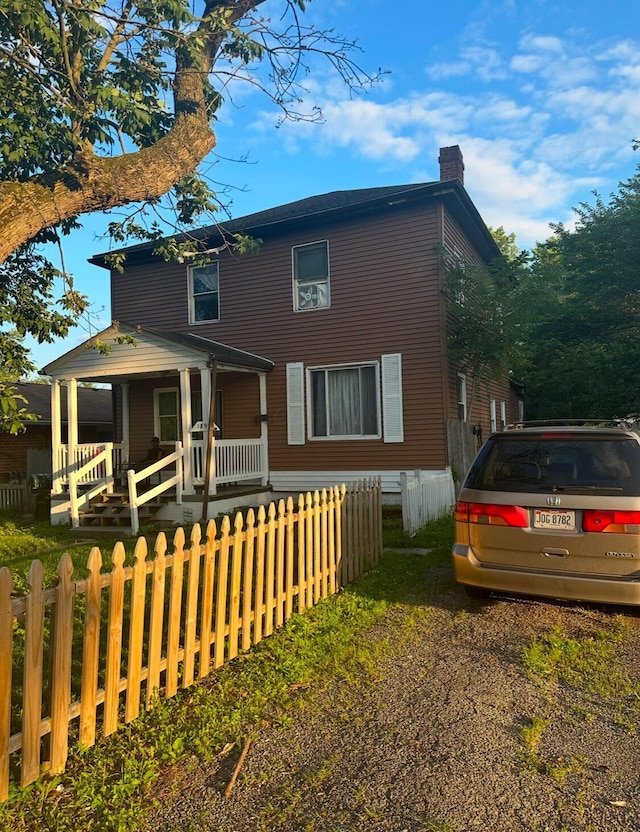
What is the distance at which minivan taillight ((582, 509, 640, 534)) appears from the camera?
440cm

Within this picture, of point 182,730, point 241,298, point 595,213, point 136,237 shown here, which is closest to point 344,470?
point 241,298

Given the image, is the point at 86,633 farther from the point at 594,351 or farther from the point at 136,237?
the point at 594,351

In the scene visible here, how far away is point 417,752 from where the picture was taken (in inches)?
120

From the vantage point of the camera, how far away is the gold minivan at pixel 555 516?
14.6ft

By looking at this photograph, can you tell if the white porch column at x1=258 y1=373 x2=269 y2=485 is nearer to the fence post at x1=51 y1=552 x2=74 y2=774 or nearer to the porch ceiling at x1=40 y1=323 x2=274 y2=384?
the porch ceiling at x1=40 y1=323 x2=274 y2=384

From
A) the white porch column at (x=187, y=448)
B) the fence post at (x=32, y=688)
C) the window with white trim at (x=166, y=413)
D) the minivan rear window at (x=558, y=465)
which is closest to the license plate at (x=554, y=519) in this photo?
the minivan rear window at (x=558, y=465)

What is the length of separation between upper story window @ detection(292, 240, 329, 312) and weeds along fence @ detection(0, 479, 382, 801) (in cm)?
855

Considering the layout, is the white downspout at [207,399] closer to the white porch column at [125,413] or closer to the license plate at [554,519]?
the white porch column at [125,413]

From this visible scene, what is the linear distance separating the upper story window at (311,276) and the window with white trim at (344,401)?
1691 mm

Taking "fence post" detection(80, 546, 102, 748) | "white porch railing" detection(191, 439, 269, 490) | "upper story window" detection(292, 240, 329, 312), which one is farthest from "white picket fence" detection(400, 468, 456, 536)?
"fence post" detection(80, 546, 102, 748)

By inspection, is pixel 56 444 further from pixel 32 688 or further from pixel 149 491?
pixel 32 688

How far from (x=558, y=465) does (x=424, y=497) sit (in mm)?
5356

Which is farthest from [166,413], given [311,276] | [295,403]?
[311,276]

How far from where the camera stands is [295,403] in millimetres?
13688
